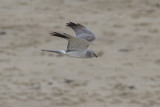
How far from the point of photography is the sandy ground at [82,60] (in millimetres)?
10789

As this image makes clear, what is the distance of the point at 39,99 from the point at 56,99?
0.26m

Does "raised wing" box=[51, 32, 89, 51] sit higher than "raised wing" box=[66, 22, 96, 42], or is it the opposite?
"raised wing" box=[66, 22, 96, 42]

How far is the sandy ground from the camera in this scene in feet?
35.4

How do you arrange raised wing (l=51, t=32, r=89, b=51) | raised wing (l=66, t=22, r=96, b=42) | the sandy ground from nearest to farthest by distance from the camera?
raised wing (l=51, t=32, r=89, b=51) → raised wing (l=66, t=22, r=96, b=42) → the sandy ground

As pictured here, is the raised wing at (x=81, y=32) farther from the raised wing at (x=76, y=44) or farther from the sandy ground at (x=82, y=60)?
the sandy ground at (x=82, y=60)

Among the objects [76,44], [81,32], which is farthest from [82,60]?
[76,44]

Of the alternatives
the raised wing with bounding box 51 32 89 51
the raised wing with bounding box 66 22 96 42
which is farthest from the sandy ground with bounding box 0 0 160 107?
the raised wing with bounding box 51 32 89 51

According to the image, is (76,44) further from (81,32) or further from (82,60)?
(82,60)

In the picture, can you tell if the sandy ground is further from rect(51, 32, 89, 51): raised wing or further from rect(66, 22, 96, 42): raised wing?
rect(51, 32, 89, 51): raised wing

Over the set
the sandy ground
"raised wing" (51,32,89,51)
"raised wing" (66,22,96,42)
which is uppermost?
the sandy ground

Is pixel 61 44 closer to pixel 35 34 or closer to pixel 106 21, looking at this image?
pixel 35 34

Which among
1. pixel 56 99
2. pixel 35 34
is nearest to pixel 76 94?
pixel 56 99

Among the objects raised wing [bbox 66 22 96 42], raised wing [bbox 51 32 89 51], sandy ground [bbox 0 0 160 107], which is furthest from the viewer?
sandy ground [bbox 0 0 160 107]

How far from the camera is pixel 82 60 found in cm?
1212
